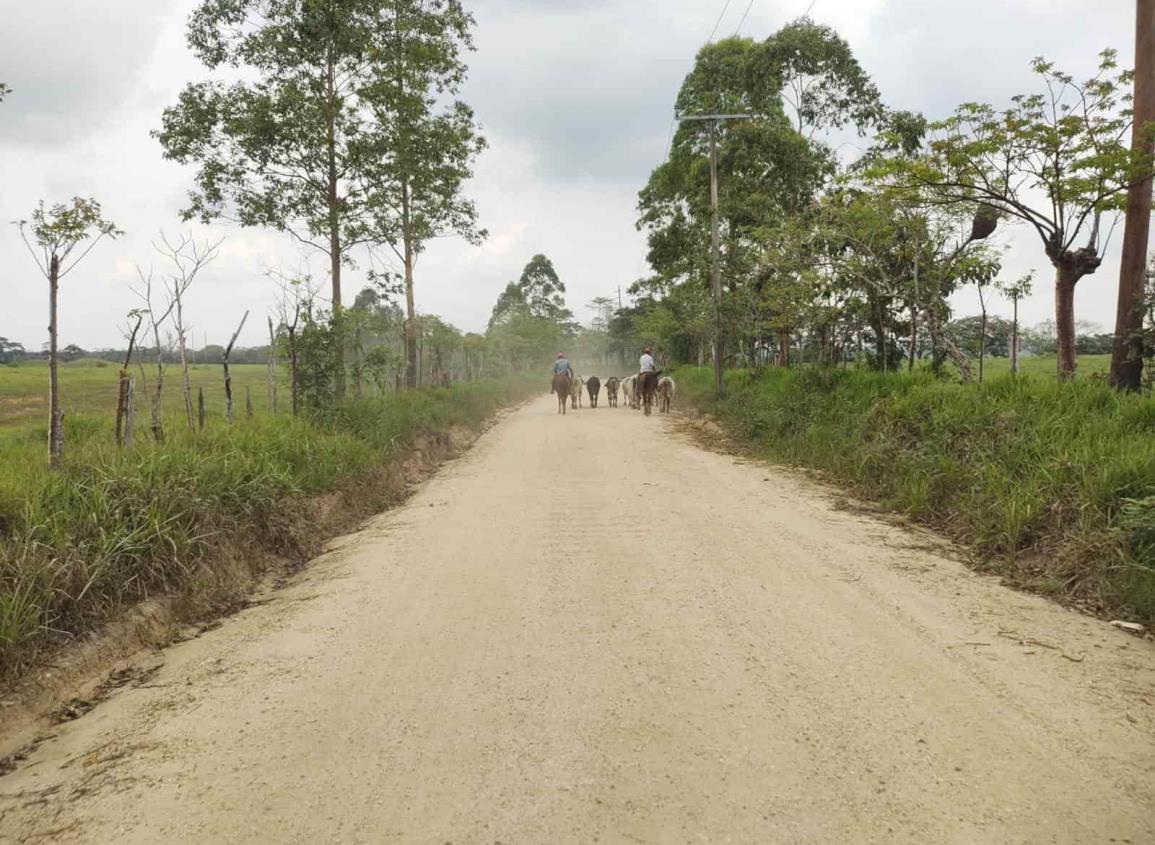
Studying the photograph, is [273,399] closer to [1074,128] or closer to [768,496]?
[768,496]

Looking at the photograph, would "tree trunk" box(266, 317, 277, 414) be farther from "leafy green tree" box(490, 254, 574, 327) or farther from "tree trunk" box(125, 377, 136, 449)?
"leafy green tree" box(490, 254, 574, 327)

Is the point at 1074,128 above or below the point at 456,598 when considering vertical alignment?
above

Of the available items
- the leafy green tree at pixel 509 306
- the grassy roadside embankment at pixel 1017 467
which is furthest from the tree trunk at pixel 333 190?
the leafy green tree at pixel 509 306

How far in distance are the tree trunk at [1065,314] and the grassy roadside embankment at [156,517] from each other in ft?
28.7

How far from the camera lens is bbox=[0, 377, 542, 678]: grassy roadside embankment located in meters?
3.63

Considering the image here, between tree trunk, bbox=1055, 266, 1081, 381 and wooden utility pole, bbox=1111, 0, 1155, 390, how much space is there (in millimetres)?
694

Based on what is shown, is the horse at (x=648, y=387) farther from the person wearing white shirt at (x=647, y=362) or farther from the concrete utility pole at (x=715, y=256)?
the concrete utility pole at (x=715, y=256)

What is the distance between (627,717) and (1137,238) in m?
8.36

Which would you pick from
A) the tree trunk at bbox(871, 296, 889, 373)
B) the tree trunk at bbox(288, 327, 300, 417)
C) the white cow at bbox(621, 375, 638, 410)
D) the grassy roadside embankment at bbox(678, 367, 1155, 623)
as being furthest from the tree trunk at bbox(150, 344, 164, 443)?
the white cow at bbox(621, 375, 638, 410)

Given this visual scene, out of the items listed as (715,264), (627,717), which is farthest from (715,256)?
(627,717)

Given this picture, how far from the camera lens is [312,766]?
2551mm

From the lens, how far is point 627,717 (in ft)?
9.20

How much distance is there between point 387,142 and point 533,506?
894cm

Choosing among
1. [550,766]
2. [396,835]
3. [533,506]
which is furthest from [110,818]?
[533,506]
